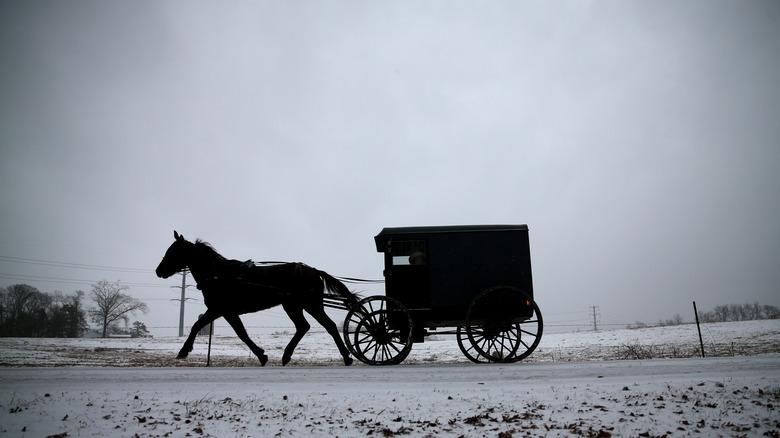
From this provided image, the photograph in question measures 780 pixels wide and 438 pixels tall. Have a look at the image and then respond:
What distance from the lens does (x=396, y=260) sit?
30.9ft

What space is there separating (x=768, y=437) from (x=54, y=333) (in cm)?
5199

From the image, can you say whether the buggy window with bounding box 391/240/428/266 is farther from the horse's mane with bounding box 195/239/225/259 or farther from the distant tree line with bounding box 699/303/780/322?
the distant tree line with bounding box 699/303/780/322

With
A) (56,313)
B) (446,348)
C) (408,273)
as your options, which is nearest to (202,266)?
(408,273)

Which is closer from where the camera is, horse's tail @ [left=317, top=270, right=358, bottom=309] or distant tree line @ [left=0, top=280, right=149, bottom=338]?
horse's tail @ [left=317, top=270, right=358, bottom=309]

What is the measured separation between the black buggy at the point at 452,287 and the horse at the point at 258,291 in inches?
38.2

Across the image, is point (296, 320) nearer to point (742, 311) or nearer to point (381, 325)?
point (381, 325)

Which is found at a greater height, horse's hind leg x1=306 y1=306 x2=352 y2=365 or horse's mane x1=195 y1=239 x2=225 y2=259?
horse's mane x1=195 y1=239 x2=225 y2=259

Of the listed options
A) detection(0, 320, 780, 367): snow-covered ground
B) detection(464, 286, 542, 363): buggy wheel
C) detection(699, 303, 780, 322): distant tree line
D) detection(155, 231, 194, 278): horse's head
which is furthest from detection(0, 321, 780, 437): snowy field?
detection(699, 303, 780, 322): distant tree line

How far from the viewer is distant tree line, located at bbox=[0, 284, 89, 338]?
38562 mm

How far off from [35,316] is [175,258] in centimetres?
4637

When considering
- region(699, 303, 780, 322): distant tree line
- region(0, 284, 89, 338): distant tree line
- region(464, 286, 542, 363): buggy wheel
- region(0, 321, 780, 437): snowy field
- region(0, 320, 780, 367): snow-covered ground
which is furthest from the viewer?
region(699, 303, 780, 322): distant tree line

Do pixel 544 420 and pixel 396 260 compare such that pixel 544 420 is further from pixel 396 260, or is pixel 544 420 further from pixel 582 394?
pixel 396 260

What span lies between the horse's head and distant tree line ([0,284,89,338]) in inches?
1512

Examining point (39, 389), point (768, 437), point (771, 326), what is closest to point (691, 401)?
point (768, 437)
